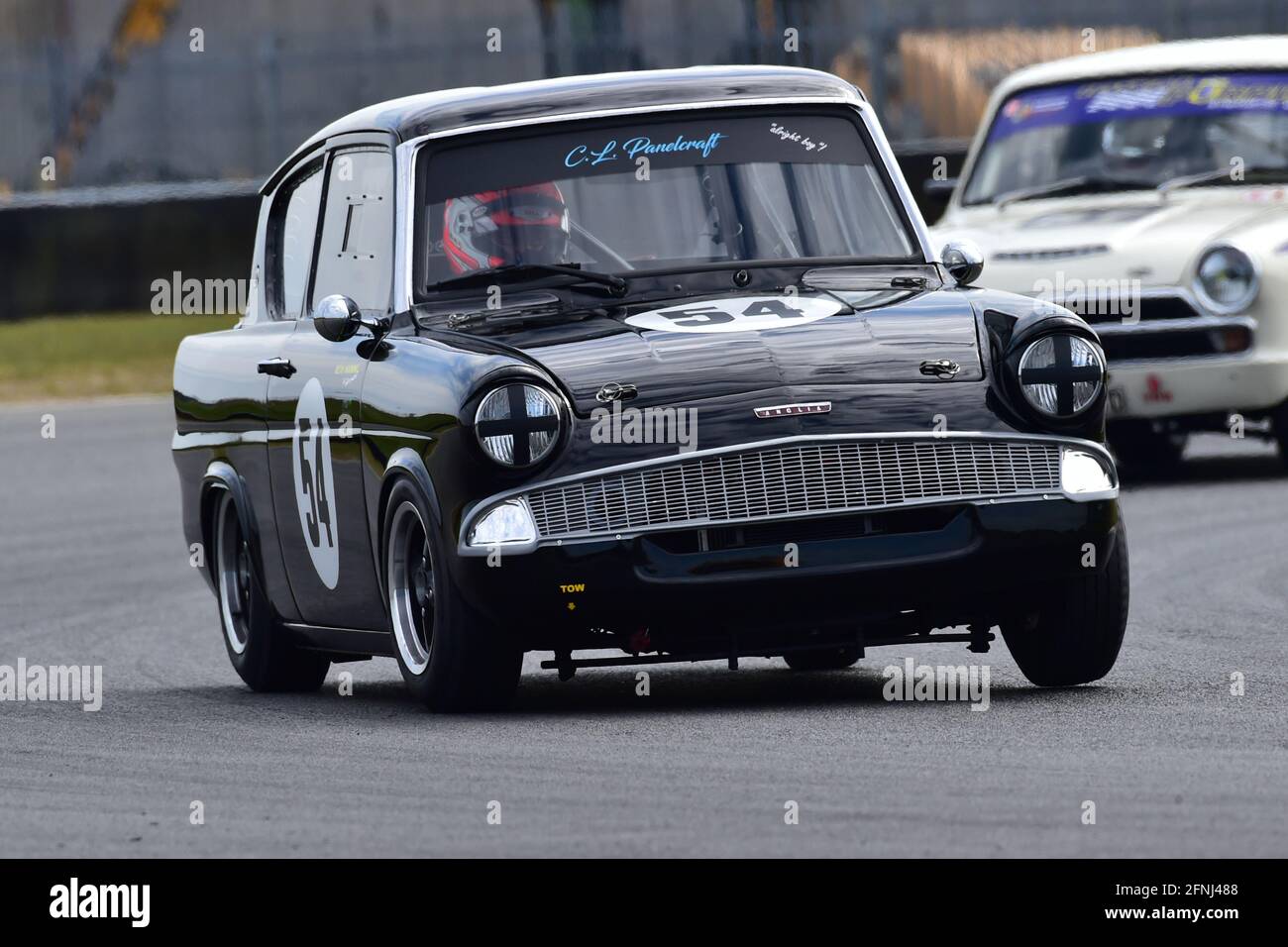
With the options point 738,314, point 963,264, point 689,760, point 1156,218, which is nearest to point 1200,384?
point 1156,218

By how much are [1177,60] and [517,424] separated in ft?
27.2

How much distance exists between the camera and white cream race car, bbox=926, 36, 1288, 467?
13.5 metres

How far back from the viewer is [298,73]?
28094mm

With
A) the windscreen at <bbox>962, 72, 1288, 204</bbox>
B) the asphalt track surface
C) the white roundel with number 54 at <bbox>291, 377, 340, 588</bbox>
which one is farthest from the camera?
the windscreen at <bbox>962, 72, 1288, 204</bbox>

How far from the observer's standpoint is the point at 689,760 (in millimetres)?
6547

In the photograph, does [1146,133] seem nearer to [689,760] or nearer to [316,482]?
[316,482]

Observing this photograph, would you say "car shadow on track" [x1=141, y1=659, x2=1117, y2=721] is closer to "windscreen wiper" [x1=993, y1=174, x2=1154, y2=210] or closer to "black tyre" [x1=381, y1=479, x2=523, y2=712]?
"black tyre" [x1=381, y1=479, x2=523, y2=712]

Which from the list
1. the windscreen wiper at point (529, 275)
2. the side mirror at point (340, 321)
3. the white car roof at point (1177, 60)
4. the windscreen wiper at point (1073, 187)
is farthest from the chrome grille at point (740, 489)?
the white car roof at point (1177, 60)

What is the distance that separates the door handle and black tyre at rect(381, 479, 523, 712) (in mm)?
909

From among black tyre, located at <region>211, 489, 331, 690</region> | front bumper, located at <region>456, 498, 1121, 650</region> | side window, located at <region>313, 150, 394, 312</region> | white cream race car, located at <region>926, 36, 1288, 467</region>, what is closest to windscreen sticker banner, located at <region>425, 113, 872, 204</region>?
side window, located at <region>313, 150, 394, 312</region>

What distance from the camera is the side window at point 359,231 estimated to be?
26.5 ft

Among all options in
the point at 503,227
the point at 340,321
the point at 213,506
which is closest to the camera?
the point at 340,321

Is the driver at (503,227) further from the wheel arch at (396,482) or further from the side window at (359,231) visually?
the wheel arch at (396,482)
